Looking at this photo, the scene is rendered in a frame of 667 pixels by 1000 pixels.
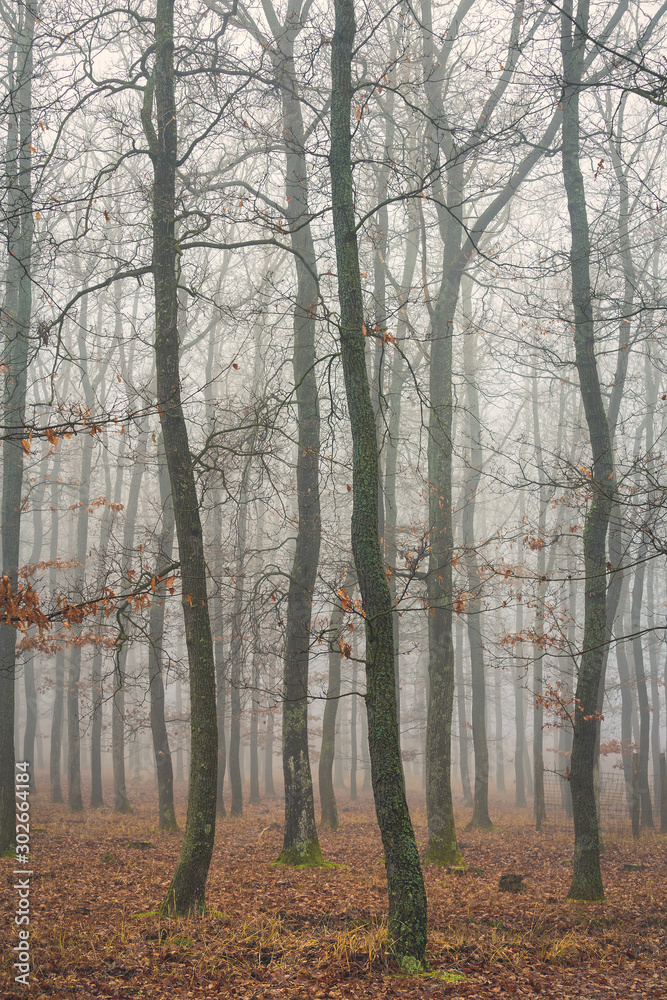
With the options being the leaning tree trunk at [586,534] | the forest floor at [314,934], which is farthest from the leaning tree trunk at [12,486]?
the leaning tree trunk at [586,534]

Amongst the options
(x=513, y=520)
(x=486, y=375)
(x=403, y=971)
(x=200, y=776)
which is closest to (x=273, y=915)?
(x=200, y=776)

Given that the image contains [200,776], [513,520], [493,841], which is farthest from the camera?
[513,520]

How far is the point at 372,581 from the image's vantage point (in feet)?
19.1

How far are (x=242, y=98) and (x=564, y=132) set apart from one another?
463 cm

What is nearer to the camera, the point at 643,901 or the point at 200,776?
the point at 200,776

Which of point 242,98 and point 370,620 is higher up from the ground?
point 242,98

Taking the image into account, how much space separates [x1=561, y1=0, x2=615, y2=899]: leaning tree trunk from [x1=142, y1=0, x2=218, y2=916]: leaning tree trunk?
14.0 ft

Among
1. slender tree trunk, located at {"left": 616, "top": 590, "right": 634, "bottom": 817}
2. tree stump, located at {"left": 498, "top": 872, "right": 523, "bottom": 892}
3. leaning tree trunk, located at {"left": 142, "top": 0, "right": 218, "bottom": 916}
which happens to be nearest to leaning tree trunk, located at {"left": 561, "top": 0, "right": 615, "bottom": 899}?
tree stump, located at {"left": 498, "top": 872, "right": 523, "bottom": 892}

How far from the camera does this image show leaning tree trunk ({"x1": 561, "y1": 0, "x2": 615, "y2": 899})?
7.90 meters

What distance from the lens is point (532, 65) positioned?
8234 millimetres

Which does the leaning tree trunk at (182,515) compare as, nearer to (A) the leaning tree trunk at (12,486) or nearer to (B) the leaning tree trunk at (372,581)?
(B) the leaning tree trunk at (372,581)

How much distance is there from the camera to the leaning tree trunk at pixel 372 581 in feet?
17.0

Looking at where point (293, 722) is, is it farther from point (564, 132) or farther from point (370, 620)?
point (564, 132)

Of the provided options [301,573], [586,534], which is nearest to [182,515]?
[301,573]
